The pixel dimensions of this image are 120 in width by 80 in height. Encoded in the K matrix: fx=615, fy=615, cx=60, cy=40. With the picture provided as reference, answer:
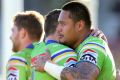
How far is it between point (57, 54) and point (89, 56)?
27 cm

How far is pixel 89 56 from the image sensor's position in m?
4.25

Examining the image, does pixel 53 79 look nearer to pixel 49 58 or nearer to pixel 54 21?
pixel 49 58

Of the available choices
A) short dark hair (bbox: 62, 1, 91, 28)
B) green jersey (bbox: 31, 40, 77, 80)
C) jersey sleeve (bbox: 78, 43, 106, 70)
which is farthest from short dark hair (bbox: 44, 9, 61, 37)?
jersey sleeve (bbox: 78, 43, 106, 70)

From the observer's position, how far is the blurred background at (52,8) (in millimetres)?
9648

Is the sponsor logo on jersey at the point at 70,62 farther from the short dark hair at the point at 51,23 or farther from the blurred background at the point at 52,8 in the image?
the blurred background at the point at 52,8

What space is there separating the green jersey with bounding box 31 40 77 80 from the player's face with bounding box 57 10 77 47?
61 mm

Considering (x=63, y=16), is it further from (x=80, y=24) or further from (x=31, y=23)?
(x=31, y=23)

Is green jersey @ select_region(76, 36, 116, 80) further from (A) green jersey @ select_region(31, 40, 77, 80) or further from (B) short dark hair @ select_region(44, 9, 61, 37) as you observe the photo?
(B) short dark hair @ select_region(44, 9, 61, 37)

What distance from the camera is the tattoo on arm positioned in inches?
166

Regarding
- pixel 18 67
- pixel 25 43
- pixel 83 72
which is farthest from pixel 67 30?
pixel 25 43

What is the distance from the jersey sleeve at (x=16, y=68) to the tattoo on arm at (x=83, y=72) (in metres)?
0.48

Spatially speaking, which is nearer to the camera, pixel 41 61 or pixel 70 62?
pixel 70 62

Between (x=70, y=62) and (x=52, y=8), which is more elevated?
(x=52, y=8)

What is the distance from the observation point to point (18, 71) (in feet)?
15.2
